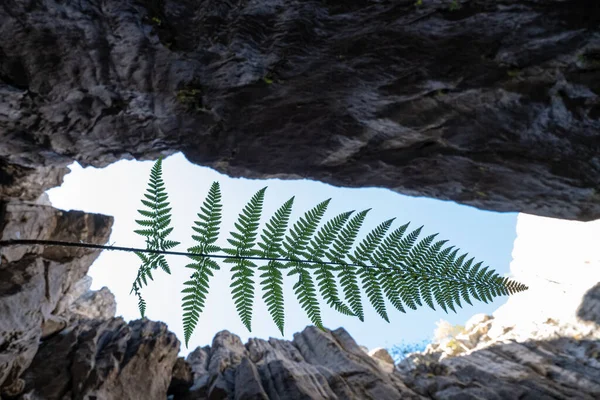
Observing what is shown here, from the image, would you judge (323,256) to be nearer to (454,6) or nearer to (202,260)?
(202,260)

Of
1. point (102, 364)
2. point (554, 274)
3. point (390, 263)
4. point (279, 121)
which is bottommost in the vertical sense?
point (102, 364)

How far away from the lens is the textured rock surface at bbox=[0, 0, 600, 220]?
4.07m

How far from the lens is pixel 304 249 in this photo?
1.98 m

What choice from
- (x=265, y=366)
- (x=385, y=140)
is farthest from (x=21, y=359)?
(x=385, y=140)

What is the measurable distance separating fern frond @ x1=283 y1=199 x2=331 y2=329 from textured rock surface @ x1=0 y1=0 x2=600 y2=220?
9.92 feet

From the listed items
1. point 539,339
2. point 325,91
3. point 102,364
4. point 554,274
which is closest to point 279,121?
point 325,91

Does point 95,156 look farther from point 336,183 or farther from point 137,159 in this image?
point 336,183

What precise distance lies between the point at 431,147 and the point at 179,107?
12.9 feet

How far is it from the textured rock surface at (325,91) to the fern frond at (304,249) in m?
3.02

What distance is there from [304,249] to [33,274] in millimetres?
6113

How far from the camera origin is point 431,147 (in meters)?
5.86

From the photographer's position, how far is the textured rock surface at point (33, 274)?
5.32m

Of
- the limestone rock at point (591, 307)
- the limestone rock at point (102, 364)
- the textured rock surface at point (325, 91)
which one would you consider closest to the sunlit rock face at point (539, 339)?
the limestone rock at point (591, 307)

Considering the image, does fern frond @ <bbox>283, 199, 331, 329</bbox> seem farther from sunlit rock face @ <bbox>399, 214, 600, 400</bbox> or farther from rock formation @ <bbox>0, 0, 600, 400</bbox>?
sunlit rock face @ <bbox>399, 214, 600, 400</bbox>
